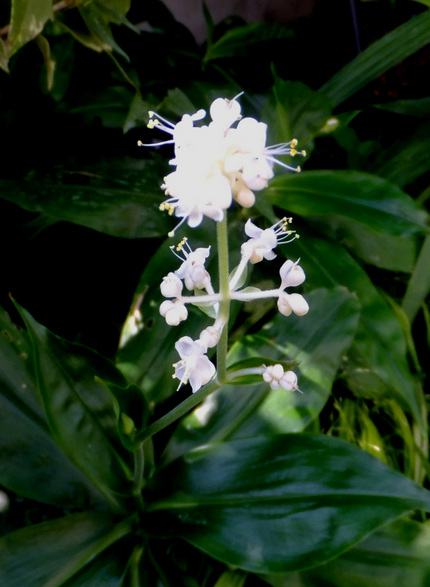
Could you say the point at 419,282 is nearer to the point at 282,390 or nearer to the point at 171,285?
the point at 282,390

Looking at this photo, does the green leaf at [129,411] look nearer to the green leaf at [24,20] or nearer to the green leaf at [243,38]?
the green leaf at [24,20]

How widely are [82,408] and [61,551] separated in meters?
0.15

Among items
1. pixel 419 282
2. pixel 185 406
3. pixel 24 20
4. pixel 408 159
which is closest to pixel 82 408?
pixel 185 406

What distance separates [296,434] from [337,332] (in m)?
0.17

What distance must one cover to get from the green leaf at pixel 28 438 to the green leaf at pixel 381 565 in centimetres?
26

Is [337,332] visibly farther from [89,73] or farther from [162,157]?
[89,73]

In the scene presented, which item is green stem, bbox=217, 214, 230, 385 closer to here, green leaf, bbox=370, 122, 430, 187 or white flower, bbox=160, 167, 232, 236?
white flower, bbox=160, 167, 232, 236

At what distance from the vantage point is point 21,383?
63cm

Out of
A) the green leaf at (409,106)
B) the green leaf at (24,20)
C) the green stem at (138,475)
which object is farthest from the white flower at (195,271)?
the green leaf at (409,106)

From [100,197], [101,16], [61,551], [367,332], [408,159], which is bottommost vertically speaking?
[61,551]

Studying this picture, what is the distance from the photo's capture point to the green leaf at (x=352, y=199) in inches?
30.9

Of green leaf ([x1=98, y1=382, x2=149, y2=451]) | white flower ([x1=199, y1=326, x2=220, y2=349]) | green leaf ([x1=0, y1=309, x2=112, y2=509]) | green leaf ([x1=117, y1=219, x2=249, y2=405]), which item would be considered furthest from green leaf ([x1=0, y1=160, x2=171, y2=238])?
white flower ([x1=199, y1=326, x2=220, y2=349])

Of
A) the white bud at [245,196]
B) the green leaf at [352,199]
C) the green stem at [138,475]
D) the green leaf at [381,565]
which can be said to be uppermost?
the green leaf at [352,199]

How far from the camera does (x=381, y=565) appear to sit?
0.63 metres
